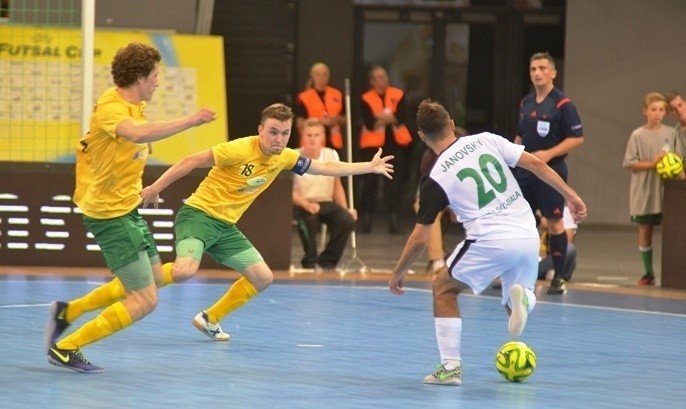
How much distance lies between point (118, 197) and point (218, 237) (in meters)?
1.67

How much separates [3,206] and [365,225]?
7.05 m

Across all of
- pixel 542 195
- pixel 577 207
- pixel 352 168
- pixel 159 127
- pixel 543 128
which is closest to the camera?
pixel 159 127

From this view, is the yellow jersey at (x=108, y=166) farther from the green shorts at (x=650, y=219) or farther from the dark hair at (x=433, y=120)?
the green shorts at (x=650, y=219)

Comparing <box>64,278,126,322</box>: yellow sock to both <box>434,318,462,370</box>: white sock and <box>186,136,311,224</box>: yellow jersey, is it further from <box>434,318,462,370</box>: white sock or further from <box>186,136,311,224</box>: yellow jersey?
<box>434,318,462,370</box>: white sock

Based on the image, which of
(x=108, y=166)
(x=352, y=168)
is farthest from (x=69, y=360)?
(x=352, y=168)

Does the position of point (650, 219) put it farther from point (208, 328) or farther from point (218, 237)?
point (208, 328)

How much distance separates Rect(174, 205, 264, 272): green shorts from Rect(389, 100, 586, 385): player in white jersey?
1987 millimetres

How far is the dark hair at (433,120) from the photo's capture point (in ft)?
28.1

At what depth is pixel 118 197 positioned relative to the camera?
8781 mm

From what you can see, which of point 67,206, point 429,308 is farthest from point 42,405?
point 67,206

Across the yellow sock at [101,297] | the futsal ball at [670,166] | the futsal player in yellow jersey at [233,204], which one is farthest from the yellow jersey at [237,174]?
the futsal ball at [670,166]

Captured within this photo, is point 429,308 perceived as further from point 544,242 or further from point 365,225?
point 365,225

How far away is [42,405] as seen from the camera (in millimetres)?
7625

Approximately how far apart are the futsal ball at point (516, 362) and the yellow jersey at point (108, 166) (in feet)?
7.59
